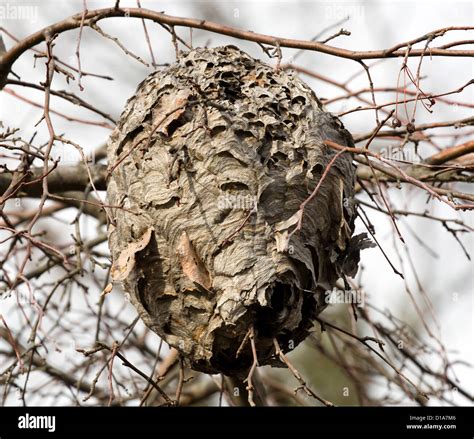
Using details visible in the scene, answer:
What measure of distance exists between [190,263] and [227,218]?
0.70 ft

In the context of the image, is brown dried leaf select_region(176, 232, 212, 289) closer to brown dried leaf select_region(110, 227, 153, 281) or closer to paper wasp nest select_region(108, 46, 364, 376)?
paper wasp nest select_region(108, 46, 364, 376)

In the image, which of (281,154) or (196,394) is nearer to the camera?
(281,154)

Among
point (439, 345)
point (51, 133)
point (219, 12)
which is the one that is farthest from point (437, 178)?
point (219, 12)

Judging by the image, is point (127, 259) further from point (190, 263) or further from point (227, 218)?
point (227, 218)

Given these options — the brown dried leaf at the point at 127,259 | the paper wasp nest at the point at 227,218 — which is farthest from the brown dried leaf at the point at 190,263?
the brown dried leaf at the point at 127,259

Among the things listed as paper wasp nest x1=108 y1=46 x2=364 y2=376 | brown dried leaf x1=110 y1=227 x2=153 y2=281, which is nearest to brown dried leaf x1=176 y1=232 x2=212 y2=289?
paper wasp nest x1=108 y1=46 x2=364 y2=376

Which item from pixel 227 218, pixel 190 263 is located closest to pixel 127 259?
pixel 190 263

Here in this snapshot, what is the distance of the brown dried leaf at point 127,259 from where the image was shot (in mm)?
2953

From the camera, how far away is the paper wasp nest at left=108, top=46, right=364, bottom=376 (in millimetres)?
2938

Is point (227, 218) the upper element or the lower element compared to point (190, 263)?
upper

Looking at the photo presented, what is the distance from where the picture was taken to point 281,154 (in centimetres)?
303

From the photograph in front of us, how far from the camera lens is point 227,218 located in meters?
3.00
